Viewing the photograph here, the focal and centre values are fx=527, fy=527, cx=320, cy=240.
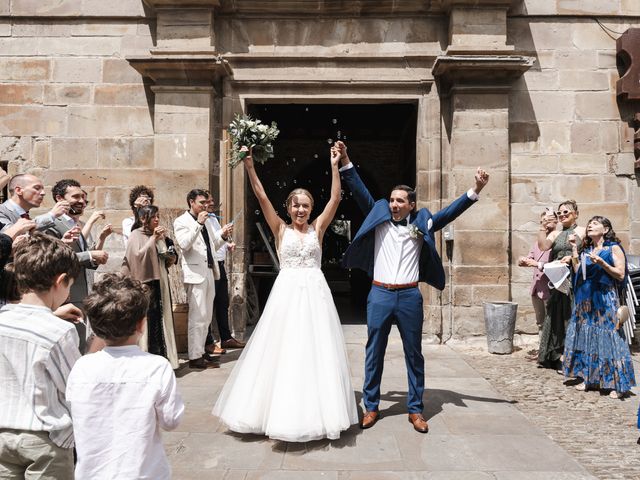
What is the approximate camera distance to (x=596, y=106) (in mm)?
7617

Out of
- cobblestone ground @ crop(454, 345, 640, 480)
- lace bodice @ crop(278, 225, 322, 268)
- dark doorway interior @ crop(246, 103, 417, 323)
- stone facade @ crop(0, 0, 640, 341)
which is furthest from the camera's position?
dark doorway interior @ crop(246, 103, 417, 323)

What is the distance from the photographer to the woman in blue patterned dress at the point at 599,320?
511 cm

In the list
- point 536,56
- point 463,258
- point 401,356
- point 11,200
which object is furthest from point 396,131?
point 11,200

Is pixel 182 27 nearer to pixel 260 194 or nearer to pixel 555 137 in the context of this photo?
pixel 260 194

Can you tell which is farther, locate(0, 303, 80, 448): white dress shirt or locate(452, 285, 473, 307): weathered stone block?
locate(452, 285, 473, 307): weathered stone block

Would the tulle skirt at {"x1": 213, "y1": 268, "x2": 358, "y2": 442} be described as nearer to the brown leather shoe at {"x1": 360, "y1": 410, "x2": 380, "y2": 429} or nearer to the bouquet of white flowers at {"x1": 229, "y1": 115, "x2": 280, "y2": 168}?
the brown leather shoe at {"x1": 360, "y1": 410, "x2": 380, "y2": 429}

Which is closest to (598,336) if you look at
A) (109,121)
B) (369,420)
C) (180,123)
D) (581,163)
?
(369,420)

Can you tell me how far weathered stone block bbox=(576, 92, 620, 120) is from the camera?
25.0ft

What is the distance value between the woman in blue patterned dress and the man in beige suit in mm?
3968

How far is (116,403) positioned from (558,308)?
17.8 feet

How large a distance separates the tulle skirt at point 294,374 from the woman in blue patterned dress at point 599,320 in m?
2.81

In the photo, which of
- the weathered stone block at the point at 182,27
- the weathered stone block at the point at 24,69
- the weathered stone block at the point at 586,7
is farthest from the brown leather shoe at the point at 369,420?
the weathered stone block at the point at 24,69

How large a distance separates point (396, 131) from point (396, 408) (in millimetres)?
10659

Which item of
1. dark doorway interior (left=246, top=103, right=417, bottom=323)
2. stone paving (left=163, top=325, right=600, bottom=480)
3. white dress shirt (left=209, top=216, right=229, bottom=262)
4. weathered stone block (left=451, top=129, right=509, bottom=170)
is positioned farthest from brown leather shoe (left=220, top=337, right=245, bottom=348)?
dark doorway interior (left=246, top=103, right=417, bottom=323)
